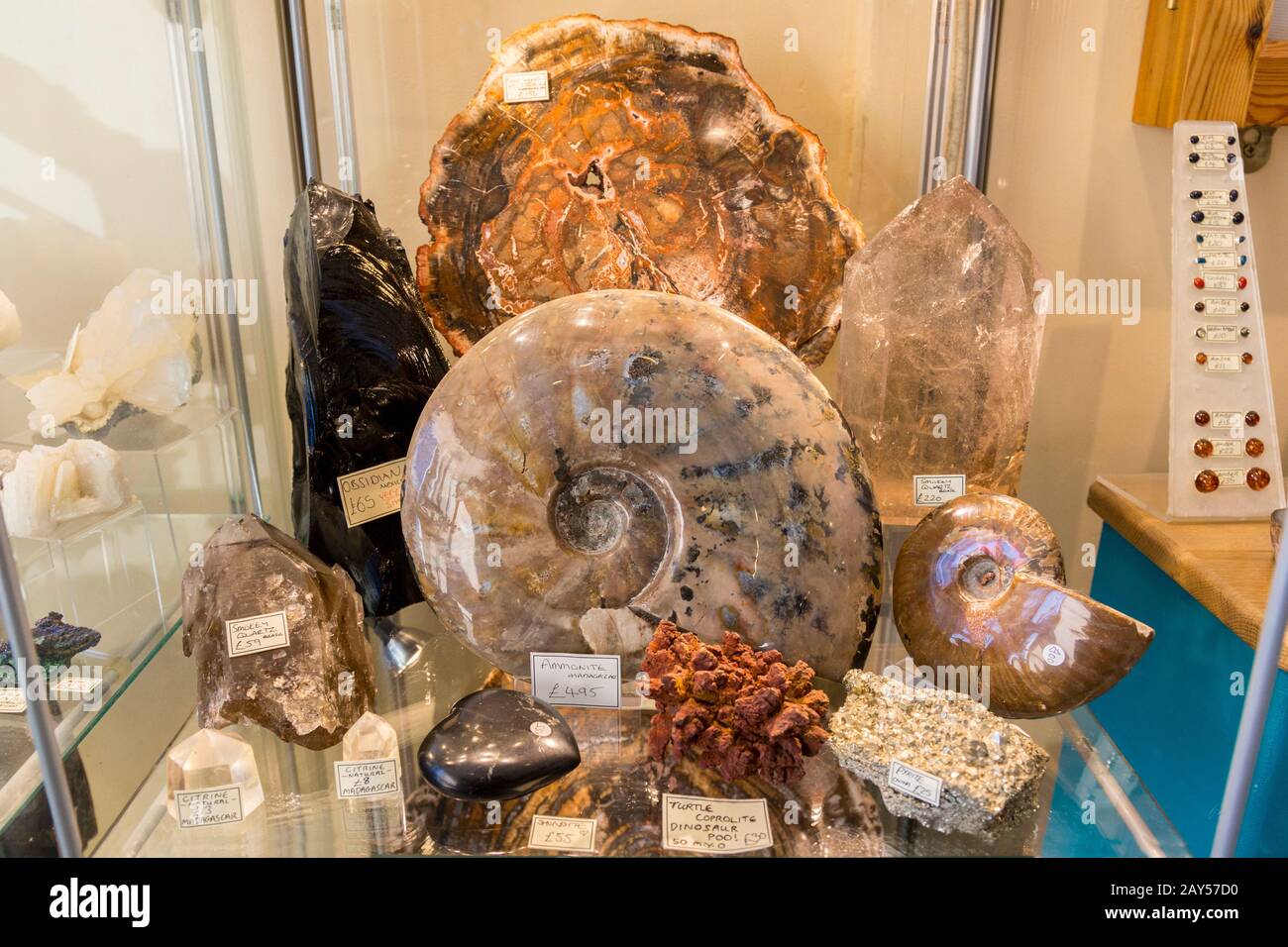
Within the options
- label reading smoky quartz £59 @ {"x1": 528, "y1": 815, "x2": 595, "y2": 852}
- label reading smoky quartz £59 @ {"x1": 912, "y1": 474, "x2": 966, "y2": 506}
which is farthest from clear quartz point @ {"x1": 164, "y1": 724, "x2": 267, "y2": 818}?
label reading smoky quartz £59 @ {"x1": 912, "y1": 474, "x2": 966, "y2": 506}

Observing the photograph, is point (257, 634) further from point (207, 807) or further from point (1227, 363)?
point (1227, 363)

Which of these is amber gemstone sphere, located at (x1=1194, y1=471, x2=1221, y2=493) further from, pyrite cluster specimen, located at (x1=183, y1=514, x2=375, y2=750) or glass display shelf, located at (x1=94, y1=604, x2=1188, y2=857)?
pyrite cluster specimen, located at (x1=183, y1=514, x2=375, y2=750)

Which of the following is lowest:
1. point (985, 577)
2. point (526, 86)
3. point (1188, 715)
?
point (1188, 715)

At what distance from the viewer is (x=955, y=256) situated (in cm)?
131

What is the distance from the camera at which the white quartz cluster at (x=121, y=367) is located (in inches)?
50.1

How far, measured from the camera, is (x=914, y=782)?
36.7 inches

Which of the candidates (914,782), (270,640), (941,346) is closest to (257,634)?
(270,640)

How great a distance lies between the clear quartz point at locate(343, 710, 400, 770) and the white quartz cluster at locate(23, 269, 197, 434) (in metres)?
0.62

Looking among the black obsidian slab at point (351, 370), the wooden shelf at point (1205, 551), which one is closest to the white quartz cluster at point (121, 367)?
the black obsidian slab at point (351, 370)

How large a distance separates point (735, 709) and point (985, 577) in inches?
14.1

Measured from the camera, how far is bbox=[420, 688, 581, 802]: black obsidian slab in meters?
0.98

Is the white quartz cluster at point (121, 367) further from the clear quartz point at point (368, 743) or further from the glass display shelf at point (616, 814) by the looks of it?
the clear quartz point at point (368, 743)
